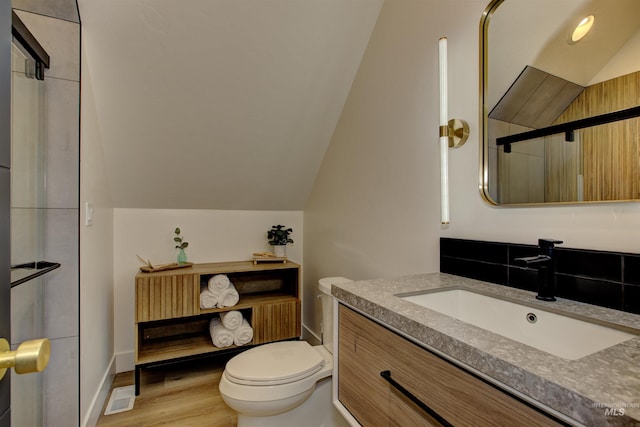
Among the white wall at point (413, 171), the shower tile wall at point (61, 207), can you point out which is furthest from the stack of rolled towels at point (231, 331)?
the shower tile wall at point (61, 207)

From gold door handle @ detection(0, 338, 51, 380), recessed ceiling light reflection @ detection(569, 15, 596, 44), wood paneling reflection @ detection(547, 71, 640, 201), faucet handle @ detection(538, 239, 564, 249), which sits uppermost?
recessed ceiling light reflection @ detection(569, 15, 596, 44)

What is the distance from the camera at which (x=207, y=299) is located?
217 cm

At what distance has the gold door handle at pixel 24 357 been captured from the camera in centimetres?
42

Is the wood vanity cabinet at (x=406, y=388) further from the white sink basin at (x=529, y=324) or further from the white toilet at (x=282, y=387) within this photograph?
the white toilet at (x=282, y=387)

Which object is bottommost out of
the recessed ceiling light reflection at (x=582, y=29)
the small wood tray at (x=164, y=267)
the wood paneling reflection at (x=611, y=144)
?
the small wood tray at (x=164, y=267)

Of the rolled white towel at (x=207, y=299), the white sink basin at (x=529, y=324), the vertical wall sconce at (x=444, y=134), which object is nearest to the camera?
the white sink basin at (x=529, y=324)

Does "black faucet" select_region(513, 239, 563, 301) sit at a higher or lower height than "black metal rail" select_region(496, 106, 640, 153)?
Answer: lower

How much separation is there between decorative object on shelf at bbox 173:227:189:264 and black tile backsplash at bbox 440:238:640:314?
1.91 metres

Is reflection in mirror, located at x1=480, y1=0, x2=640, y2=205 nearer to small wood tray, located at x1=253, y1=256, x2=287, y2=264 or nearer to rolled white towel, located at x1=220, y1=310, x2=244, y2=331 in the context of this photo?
small wood tray, located at x1=253, y1=256, x2=287, y2=264

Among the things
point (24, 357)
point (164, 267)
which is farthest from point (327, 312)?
point (24, 357)

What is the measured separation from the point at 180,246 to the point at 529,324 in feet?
7.24

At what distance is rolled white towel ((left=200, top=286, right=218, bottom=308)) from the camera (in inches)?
85.1

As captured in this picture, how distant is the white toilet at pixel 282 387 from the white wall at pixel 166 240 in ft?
3.64

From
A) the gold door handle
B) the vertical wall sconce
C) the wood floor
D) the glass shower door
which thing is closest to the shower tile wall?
the glass shower door
